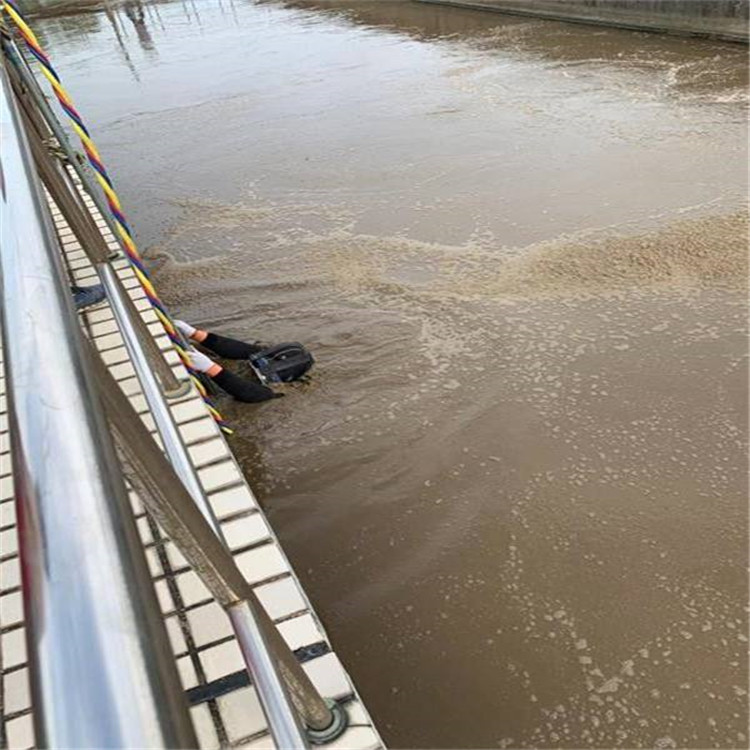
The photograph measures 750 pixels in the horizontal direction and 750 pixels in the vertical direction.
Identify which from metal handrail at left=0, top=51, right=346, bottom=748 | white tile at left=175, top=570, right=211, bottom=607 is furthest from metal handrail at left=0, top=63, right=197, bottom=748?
white tile at left=175, top=570, right=211, bottom=607

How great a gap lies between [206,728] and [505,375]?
3114 millimetres

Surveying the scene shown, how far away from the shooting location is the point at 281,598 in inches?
74.3

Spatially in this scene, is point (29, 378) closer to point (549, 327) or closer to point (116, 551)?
point (116, 551)

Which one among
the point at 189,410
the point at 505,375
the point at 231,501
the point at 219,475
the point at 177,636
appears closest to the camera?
the point at 177,636

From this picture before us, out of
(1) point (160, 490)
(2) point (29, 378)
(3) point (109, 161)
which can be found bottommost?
(3) point (109, 161)

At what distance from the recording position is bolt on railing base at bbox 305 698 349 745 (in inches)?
58.8

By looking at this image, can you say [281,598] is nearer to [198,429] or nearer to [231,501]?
[231,501]

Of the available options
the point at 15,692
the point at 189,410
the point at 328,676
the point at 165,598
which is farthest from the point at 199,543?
the point at 189,410

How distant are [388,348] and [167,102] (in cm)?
995

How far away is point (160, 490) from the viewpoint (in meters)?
0.85

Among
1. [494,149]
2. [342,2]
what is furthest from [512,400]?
[342,2]

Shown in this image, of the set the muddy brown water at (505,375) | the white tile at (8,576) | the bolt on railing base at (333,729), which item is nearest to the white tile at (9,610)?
the white tile at (8,576)

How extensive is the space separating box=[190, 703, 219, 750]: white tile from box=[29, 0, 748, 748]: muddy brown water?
125 cm

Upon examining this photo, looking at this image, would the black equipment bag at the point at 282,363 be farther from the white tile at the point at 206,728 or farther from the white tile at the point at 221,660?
the white tile at the point at 206,728
